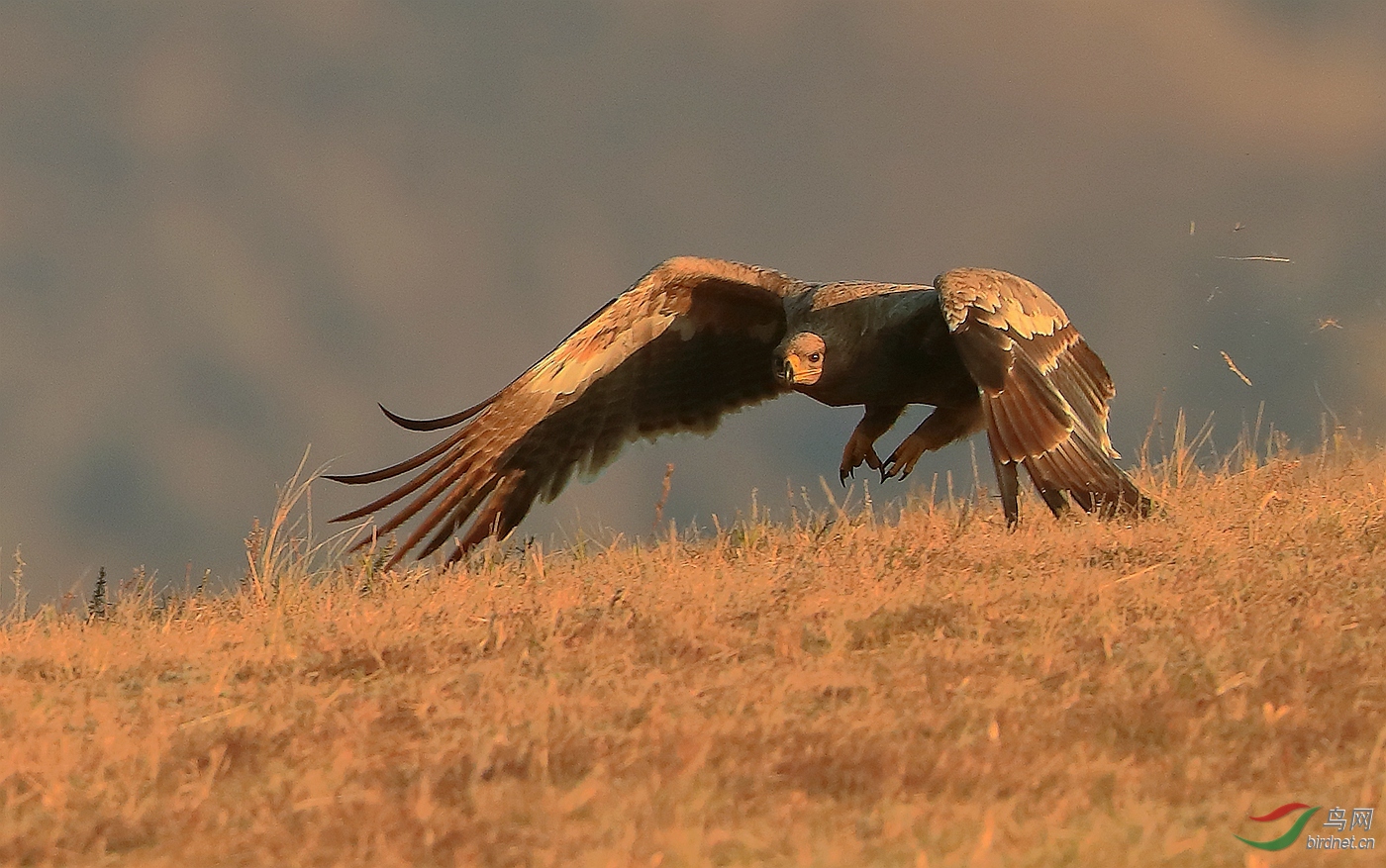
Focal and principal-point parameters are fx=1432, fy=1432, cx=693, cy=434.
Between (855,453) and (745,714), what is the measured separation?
15.6 ft

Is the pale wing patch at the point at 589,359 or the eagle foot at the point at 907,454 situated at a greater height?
the pale wing patch at the point at 589,359

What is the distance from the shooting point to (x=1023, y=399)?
6.84 metres

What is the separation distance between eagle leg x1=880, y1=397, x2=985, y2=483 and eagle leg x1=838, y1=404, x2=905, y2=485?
0.22 metres

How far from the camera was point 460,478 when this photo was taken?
8.59m

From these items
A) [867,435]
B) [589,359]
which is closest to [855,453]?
[867,435]

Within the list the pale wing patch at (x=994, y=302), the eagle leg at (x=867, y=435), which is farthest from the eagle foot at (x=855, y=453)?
the pale wing patch at (x=994, y=302)

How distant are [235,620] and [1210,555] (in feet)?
14.7

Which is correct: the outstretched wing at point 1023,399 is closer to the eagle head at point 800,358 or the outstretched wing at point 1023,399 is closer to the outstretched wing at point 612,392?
the eagle head at point 800,358

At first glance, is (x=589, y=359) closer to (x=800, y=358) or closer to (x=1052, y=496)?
(x=800, y=358)

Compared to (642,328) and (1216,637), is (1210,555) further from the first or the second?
(642,328)

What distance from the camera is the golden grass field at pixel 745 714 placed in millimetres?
3557

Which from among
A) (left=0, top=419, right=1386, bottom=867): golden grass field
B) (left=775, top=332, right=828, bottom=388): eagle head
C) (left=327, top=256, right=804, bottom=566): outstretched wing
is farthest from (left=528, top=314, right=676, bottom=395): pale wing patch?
(left=0, top=419, right=1386, bottom=867): golden grass field

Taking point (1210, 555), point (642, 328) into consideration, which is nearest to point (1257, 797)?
point (1210, 555)

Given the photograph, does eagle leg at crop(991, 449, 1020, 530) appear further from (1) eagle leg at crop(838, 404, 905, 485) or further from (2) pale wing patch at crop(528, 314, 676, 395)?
(2) pale wing patch at crop(528, 314, 676, 395)
